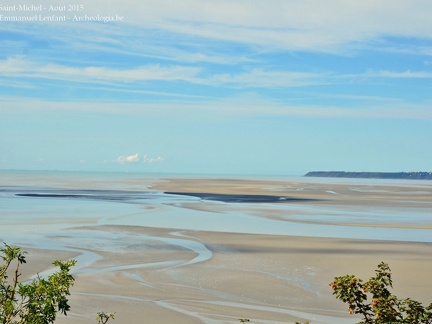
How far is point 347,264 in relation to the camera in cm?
2006

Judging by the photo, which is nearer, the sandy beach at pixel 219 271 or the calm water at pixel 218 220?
the sandy beach at pixel 219 271

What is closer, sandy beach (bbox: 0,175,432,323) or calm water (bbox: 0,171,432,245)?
sandy beach (bbox: 0,175,432,323)

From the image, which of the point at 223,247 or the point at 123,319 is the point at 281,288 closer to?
the point at 123,319

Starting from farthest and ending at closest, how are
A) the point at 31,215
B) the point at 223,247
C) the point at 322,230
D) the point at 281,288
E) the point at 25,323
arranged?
the point at 31,215
the point at 322,230
the point at 223,247
the point at 281,288
the point at 25,323

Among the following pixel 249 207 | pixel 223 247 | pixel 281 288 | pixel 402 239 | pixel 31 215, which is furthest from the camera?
pixel 249 207

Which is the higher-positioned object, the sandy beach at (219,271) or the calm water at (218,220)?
the calm water at (218,220)

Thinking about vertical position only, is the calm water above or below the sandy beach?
above

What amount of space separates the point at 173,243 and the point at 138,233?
3618 mm

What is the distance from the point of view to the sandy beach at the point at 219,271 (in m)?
13.5

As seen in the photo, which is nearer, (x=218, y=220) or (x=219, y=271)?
(x=219, y=271)

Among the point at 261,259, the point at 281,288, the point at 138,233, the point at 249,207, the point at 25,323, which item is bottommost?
the point at 25,323

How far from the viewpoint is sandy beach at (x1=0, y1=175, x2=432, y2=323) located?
13461 mm

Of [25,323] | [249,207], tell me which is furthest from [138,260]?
[249,207]

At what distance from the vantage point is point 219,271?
1806 cm
